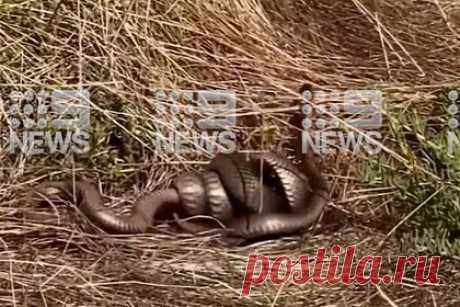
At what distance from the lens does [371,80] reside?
172cm

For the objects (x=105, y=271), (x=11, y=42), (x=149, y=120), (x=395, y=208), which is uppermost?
(x=11, y=42)

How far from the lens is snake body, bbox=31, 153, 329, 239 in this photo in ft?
5.19

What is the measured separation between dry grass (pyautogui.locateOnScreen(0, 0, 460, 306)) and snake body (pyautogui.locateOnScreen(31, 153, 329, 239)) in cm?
3

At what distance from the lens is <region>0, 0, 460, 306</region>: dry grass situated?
1.51 metres

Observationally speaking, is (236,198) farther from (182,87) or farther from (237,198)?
(182,87)

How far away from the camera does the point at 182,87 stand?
1.70 meters

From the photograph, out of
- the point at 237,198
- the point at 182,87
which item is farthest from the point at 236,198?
the point at 182,87

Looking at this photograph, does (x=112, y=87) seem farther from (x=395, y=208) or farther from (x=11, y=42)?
(x=395, y=208)

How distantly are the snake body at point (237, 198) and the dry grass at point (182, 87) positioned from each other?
0.10 feet

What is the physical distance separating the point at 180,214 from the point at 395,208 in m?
0.39

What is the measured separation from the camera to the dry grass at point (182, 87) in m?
1.51

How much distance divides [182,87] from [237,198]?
0.81 ft

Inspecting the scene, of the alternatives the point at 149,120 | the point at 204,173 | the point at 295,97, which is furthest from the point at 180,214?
the point at 295,97

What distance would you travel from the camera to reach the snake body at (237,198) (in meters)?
1.58
